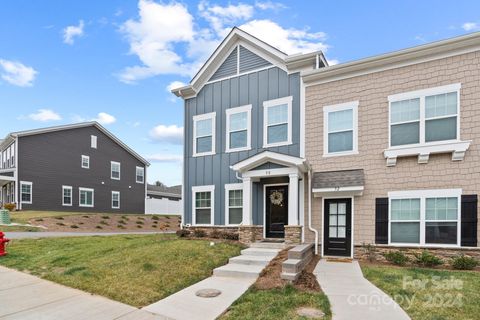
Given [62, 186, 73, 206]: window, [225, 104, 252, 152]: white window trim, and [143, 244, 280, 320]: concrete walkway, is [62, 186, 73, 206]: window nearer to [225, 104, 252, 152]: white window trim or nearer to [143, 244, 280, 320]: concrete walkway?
[225, 104, 252, 152]: white window trim

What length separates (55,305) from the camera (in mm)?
5730

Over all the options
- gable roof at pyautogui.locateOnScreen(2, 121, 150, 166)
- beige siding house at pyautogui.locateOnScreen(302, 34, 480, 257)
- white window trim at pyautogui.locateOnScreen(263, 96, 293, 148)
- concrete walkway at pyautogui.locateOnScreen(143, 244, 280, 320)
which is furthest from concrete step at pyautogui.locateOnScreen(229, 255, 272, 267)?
gable roof at pyautogui.locateOnScreen(2, 121, 150, 166)

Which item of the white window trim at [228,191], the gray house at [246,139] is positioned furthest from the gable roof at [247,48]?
the white window trim at [228,191]

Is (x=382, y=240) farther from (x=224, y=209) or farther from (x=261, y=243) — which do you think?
(x=224, y=209)

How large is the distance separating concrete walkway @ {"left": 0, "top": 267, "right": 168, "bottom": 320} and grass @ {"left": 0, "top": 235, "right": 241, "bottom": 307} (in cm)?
27

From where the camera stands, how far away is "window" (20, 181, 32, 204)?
25297 millimetres

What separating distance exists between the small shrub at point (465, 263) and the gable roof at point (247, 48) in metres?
7.39

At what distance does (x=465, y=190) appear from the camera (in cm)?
901

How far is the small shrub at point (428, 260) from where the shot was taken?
8.98 meters

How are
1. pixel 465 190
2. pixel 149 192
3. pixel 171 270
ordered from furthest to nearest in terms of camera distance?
pixel 149 192
pixel 465 190
pixel 171 270

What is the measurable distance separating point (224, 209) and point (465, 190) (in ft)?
26.1

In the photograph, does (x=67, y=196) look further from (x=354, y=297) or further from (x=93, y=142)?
(x=354, y=297)

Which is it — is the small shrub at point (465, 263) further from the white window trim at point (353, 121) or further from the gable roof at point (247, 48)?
the gable roof at point (247, 48)

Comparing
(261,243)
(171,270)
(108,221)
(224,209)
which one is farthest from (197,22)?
(108,221)
